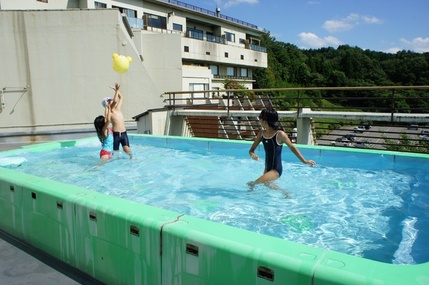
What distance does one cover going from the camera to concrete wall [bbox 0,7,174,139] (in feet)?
40.5

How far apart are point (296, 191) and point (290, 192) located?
205 mm

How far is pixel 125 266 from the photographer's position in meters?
2.60

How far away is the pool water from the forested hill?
5776cm

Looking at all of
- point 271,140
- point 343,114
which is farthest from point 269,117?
point 343,114

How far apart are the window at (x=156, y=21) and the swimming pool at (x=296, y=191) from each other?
76.8 ft

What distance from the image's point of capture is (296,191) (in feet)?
17.3

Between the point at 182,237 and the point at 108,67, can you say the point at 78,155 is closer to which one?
the point at 108,67

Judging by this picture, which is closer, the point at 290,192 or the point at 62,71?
the point at 290,192

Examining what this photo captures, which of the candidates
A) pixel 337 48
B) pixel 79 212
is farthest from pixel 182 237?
pixel 337 48

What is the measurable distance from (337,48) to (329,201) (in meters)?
109

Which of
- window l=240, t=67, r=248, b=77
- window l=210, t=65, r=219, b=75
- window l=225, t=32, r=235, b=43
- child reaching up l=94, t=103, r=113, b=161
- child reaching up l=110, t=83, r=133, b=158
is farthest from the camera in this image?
window l=240, t=67, r=248, b=77

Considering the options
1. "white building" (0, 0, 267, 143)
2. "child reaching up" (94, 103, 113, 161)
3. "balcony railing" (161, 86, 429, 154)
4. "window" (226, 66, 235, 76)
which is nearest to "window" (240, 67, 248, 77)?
"window" (226, 66, 235, 76)

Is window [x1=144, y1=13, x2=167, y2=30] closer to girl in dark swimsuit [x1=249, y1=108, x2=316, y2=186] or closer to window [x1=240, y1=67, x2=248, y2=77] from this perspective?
window [x1=240, y1=67, x2=248, y2=77]

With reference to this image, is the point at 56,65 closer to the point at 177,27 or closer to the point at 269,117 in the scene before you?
the point at 269,117
